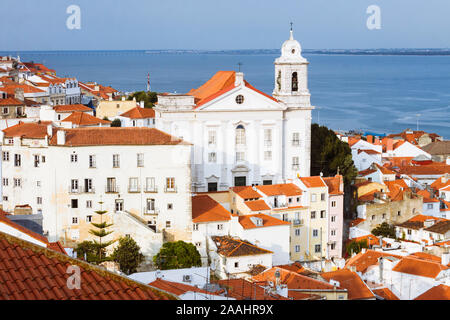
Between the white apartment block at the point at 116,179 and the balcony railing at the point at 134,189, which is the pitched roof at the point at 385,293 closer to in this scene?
the white apartment block at the point at 116,179

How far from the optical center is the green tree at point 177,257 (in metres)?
24.7

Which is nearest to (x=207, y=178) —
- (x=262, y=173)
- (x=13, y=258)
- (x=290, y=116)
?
(x=262, y=173)

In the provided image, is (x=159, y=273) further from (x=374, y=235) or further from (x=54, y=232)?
(x=374, y=235)

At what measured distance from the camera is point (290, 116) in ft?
114

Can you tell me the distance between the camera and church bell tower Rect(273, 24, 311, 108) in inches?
1377

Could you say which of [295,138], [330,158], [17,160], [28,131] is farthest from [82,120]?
[330,158]

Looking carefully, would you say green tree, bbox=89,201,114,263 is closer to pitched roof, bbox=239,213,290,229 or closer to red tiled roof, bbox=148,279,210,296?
pitched roof, bbox=239,213,290,229

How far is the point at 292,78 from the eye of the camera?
35.3 meters

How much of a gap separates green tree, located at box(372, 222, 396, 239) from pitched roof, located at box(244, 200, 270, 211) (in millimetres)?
6992

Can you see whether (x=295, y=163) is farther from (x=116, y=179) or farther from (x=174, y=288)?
(x=174, y=288)

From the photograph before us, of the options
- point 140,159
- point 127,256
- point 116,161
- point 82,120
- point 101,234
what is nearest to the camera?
point 127,256

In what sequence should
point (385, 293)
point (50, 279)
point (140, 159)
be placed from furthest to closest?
point (140, 159) < point (385, 293) < point (50, 279)

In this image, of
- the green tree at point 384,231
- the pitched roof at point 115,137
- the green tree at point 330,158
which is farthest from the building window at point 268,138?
the pitched roof at point 115,137

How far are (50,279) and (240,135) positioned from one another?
2953 centimetres
